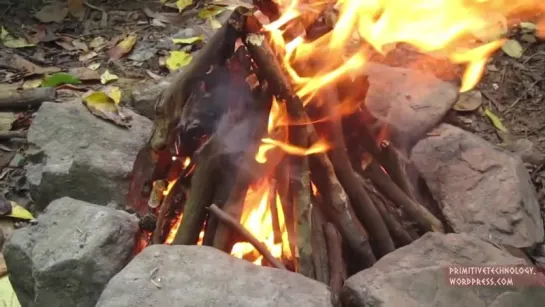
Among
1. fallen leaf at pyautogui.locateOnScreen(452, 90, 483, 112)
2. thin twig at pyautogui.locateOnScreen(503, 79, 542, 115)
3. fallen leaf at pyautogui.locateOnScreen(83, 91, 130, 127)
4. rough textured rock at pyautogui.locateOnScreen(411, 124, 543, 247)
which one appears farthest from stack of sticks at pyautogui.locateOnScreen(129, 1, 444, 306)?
thin twig at pyautogui.locateOnScreen(503, 79, 542, 115)

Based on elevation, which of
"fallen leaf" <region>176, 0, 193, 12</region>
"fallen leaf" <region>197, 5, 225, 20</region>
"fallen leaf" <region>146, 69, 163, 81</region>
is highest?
"fallen leaf" <region>176, 0, 193, 12</region>

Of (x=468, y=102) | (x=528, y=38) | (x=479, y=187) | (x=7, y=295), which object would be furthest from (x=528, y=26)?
(x=7, y=295)

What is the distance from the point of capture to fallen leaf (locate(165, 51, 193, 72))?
9.84 feet

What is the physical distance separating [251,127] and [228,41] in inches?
9.5

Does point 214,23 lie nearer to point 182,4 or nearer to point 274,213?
point 182,4

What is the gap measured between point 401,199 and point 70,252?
0.91 m

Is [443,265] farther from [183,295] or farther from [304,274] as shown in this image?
[183,295]

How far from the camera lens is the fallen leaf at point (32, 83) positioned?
116 inches

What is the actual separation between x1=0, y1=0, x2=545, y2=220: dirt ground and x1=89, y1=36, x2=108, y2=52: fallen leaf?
0.07 feet

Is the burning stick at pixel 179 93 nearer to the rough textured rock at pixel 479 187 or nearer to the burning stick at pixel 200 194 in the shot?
the burning stick at pixel 200 194

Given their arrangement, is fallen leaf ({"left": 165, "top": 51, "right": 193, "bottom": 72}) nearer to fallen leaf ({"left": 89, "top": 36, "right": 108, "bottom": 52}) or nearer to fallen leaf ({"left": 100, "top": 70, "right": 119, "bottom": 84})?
fallen leaf ({"left": 100, "top": 70, "right": 119, "bottom": 84})

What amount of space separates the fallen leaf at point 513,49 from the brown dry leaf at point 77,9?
2.01 meters

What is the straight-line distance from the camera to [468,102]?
9.15ft

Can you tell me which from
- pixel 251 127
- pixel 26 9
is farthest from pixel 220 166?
pixel 26 9
